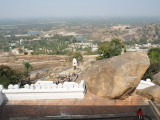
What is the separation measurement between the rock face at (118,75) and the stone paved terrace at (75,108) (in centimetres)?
44

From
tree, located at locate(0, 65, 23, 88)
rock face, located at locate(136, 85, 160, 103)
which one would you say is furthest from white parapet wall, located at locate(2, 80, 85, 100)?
tree, located at locate(0, 65, 23, 88)

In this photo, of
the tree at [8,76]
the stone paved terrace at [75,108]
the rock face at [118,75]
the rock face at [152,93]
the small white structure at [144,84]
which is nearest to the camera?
the stone paved terrace at [75,108]

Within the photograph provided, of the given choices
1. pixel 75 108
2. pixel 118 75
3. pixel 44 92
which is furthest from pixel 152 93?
pixel 44 92

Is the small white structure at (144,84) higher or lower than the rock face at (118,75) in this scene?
lower

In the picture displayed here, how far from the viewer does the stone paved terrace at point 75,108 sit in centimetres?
614

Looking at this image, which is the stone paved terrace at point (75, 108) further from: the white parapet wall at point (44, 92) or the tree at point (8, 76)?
the tree at point (8, 76)

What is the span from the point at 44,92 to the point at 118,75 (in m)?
3.52

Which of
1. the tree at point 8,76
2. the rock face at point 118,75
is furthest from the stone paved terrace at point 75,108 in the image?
the tree at point 8,76

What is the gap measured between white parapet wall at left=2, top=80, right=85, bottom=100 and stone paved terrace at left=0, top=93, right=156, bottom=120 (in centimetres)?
21

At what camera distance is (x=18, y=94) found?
23.5 feet

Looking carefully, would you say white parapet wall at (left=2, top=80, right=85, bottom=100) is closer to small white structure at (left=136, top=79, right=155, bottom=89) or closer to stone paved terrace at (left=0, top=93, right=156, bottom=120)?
stone paved terrace at (left=0, top=93, right=156, bottom=120)

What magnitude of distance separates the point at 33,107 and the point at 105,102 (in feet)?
10.7

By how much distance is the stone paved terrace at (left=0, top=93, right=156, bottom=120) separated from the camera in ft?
20.1

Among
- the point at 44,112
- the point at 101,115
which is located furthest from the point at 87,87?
the point at 44,112
